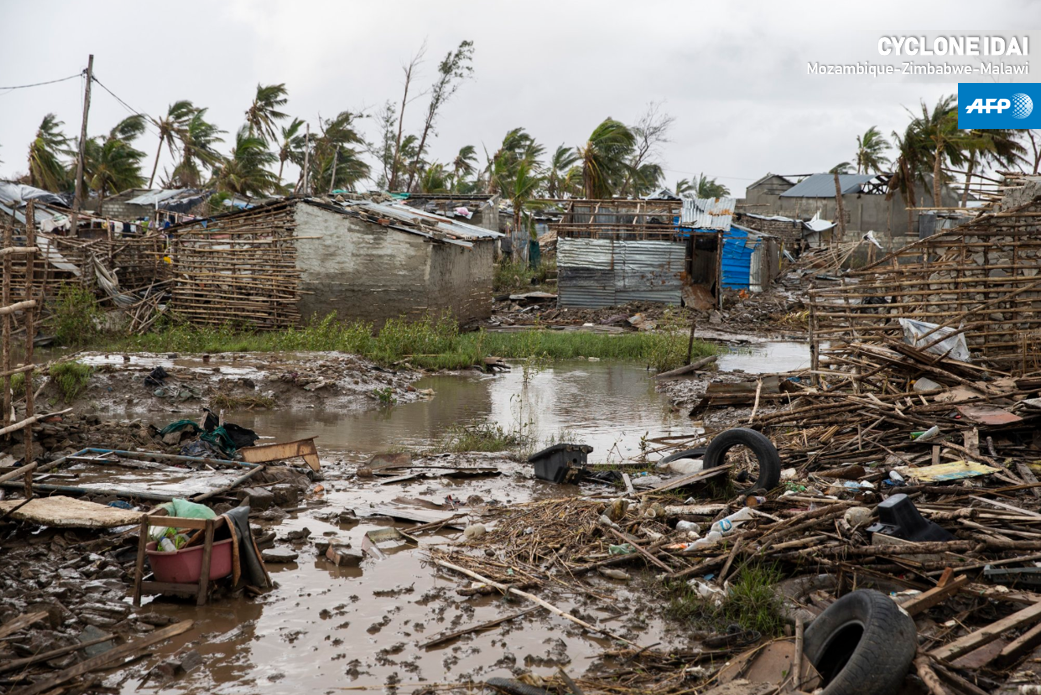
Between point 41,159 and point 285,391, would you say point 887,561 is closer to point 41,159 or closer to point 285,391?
point 285,391

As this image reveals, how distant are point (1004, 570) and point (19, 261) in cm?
1746

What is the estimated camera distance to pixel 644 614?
4.50 metres

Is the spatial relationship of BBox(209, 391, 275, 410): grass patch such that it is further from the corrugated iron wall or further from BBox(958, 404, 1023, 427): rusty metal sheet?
the corrugated iron wall

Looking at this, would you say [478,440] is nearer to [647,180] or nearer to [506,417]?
[506,417]

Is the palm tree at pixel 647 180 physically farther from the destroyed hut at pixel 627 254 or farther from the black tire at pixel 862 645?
the black tire at pixel 862 645

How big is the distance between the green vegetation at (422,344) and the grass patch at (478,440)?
375 cm

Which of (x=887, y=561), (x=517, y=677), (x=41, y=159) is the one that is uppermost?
(x=41, y=159)

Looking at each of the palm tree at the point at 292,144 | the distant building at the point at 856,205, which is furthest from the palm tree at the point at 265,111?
the distant building at the point at 856,205

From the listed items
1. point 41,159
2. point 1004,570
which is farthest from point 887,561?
point 41,159

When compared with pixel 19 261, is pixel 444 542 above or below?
below

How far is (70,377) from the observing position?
416 inches

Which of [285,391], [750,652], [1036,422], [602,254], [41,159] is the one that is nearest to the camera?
[750,652]

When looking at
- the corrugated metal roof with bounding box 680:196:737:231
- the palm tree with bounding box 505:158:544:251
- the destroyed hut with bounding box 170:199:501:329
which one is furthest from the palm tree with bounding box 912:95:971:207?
the destroyed hut with bounding box 170:199:501:329

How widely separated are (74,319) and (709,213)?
19040 mm
